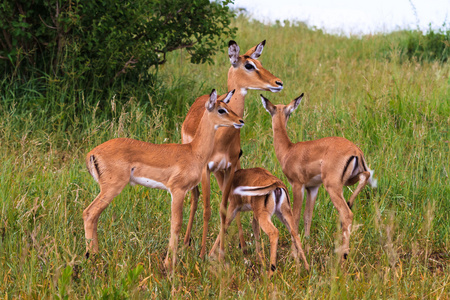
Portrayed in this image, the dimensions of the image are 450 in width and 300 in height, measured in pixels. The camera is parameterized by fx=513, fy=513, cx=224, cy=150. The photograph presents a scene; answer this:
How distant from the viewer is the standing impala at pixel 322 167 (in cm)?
421

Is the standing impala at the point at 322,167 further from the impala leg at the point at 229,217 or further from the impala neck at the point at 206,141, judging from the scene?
the impala neck at the point at 206,141

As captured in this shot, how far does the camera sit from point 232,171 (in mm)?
4496

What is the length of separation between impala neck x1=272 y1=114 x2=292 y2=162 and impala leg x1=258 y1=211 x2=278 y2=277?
2.63ft

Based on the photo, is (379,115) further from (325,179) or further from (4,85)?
(4,85)

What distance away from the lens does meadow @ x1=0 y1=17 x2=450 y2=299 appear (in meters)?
3.37

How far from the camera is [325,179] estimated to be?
427 centimetres

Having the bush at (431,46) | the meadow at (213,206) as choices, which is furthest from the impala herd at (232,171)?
the bush at (431,46)

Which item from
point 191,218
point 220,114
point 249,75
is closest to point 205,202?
point 191,218

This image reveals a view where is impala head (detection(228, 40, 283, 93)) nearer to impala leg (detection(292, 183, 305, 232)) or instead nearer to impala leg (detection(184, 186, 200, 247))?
impala leg (detection(292, 183, 305, 232))

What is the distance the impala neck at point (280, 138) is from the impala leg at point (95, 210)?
1537 mm

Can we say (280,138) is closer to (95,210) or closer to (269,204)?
(269,204)

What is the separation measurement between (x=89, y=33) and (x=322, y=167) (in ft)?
13.4

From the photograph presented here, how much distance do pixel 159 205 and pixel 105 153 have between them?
A: 1141 mm

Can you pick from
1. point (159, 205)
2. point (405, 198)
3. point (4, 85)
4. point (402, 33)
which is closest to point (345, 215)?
point (405, 198)
